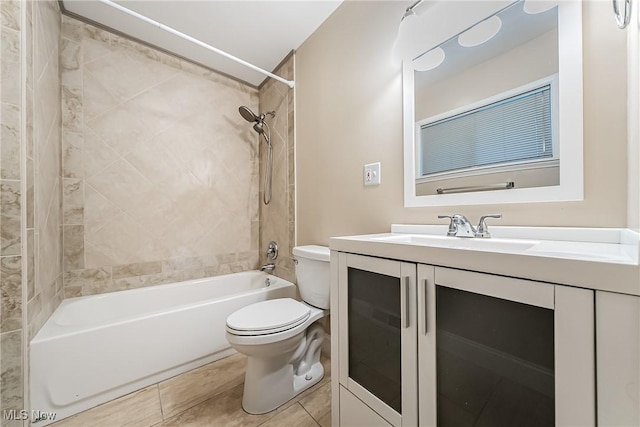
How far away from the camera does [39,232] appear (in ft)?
3.79

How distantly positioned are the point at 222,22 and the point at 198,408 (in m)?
2.30

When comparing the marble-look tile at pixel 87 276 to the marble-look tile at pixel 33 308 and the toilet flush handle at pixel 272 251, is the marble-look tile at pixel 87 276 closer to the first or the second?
the marble-look tile at pixel 33 308

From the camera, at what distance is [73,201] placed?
159cm

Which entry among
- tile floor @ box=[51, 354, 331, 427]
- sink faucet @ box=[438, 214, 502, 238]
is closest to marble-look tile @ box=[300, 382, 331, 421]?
tile floor @ box=[51, 354, 331, 427]

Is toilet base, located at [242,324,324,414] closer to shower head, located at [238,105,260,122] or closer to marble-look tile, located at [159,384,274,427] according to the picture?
marble-look tile, located at [159,384,274,427]

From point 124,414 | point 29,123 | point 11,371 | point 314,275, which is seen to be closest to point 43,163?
point 29,123

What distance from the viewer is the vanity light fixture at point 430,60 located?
3.75 ft

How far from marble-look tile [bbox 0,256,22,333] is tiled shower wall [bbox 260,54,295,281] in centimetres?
140

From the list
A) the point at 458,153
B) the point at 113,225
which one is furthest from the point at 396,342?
the point at 113,225

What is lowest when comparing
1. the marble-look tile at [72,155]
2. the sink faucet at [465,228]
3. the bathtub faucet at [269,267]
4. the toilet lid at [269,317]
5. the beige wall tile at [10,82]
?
the toilet lid at [269,317]

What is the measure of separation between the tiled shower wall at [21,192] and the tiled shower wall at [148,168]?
0.43m

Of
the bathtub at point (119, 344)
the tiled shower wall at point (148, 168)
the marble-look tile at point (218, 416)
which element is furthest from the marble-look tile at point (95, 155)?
the marble-look tile at point (218, 416)

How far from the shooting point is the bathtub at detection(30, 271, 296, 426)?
1.09 meters

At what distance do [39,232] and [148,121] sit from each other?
1050 millimetres
